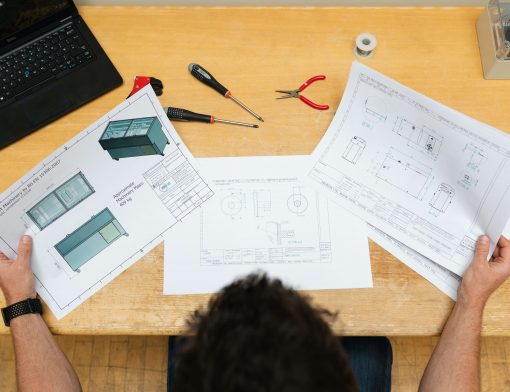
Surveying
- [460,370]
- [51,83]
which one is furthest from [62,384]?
[460,370]

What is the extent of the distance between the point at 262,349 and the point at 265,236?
0.35 meters

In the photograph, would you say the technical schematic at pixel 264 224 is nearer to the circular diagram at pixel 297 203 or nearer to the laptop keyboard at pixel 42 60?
the circular diagram at pixel 297 203

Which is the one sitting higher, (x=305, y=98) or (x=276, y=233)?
(x=305, y=98)

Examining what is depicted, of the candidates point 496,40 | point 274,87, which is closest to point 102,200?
point 274,87

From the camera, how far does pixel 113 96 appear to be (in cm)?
94

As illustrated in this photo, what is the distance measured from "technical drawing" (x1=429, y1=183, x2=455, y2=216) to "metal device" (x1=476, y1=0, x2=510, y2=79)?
10.5 inches

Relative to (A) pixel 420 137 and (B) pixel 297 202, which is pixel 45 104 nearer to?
(B) pixel 297 202

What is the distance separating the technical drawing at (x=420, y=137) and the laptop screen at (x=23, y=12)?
69 cm

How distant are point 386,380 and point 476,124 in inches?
21.4

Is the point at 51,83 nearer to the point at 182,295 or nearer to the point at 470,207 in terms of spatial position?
the point at 182,295

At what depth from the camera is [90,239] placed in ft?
2.80

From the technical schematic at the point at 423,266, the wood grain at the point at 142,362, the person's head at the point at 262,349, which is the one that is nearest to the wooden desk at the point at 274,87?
the technical schematic at the point at 423,266

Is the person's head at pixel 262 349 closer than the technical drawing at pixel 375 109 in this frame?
Yes

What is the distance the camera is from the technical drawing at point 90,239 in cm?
85
